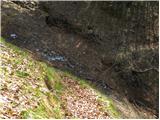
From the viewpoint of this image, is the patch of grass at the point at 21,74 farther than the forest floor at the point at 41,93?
A: Yes

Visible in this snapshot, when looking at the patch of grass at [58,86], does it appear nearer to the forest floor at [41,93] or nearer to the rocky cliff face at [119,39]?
the forest floor at [41,93]

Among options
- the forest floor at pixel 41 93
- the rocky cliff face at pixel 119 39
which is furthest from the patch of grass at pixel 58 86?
the rocky cliff face at pixel 119 39

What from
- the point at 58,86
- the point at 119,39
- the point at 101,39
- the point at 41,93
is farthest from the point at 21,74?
the point at 119,39

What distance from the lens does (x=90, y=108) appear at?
40.3ft

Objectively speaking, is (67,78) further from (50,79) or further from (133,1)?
(133,1)

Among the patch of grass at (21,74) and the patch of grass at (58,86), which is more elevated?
the patch of grass at (21,74)

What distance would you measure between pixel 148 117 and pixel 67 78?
4.35 meters

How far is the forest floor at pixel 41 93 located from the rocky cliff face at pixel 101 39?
5.62 feet

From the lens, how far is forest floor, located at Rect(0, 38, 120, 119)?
8.38 meters

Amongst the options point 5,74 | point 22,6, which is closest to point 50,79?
point 5,74

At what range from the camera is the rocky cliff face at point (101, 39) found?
624 inches

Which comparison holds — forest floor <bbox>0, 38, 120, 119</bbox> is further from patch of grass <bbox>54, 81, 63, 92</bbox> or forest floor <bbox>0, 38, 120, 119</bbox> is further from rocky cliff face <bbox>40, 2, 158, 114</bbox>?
rocky cliff face <bbox>40, 2, 158, 114</bbox>

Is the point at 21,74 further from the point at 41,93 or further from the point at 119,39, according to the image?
the point at 119,39

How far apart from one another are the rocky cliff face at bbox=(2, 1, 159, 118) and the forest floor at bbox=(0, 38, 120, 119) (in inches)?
67.4
